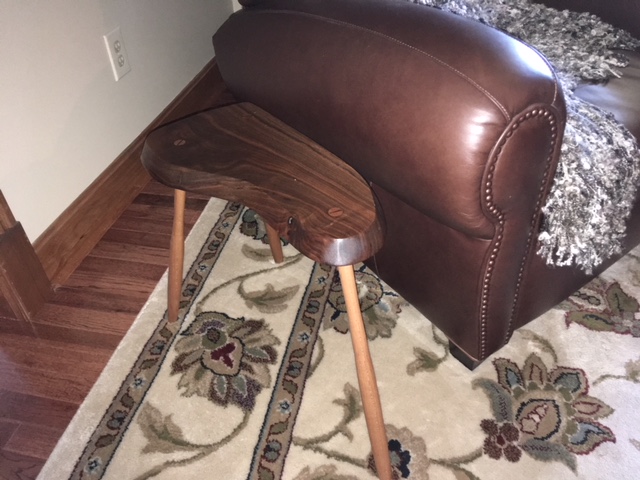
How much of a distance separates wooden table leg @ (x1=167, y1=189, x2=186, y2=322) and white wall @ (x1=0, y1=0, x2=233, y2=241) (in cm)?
39

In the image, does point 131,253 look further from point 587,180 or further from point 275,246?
point 587,180

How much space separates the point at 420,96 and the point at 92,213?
1039 mm

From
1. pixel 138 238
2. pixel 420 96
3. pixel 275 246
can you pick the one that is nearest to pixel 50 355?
pixel 138 238

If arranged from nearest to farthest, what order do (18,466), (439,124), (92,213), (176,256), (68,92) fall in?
(439,124) < (18,466) < (176,256) < (68,92) < (92,213)

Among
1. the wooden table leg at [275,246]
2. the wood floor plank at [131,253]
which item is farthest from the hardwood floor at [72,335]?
the wooden table leg at [275,246]

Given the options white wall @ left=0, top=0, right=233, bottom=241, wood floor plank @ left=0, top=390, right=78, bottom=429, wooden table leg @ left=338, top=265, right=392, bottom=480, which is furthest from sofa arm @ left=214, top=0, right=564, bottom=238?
wood floor plank @ left=0, top=390, right=78, bottom=429

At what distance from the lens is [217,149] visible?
0.92 meters

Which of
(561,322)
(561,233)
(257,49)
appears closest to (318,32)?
(257,49)

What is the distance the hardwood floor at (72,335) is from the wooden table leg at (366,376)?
0.58 meters

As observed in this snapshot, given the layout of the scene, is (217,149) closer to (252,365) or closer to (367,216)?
(367,216)

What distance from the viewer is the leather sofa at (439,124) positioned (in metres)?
0.69

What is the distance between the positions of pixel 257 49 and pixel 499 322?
2.07ft

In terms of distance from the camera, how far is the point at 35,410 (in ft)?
3.46

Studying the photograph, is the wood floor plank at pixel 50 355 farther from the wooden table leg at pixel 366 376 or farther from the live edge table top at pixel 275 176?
the wooden table leg at pixel 366 376
